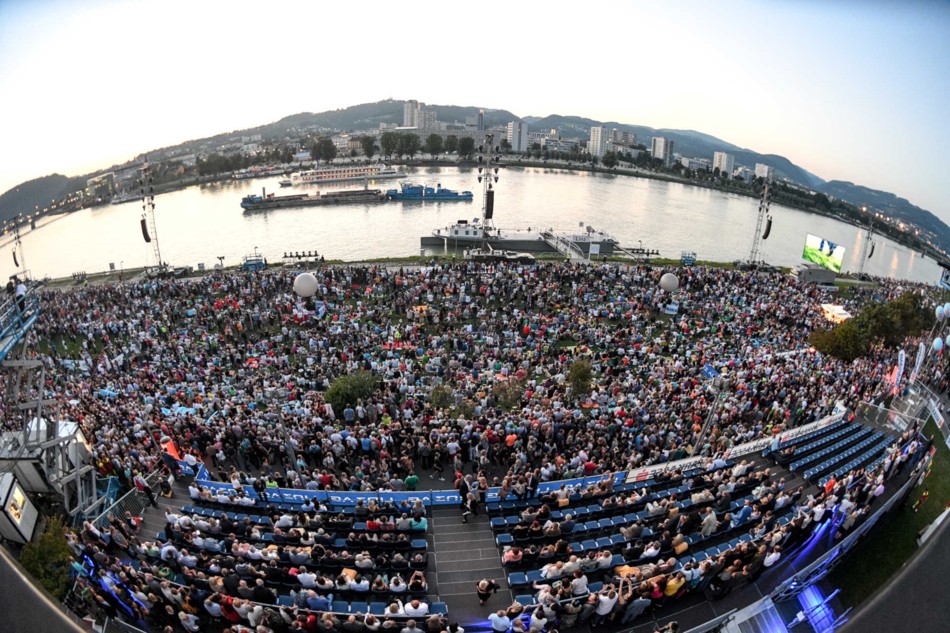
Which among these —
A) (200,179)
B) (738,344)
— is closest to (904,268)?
(738,344)

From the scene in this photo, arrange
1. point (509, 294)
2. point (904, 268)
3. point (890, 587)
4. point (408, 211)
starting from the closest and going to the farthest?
1. point (890, 587)
2. point (509, 294)
3. point (904, 268)
4. point (408, 211)

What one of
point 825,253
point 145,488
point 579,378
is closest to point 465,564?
point 145,488

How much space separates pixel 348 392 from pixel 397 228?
43390 mm

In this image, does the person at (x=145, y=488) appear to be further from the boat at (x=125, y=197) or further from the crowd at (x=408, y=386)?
the boat at (x=125, y=197)

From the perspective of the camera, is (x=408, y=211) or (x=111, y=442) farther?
(x=408, y=211)

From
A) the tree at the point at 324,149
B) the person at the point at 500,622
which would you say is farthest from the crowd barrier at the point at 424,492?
the tree at the point at 324,149

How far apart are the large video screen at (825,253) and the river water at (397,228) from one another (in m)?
10.1

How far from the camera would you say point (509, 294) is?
23.1m

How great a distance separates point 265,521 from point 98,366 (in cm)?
1228

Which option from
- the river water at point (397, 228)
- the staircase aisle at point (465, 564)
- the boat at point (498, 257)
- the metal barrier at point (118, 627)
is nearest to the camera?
the metal barrier at point (118, 627)

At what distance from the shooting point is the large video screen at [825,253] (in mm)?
34156

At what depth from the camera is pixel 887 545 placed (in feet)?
24.3

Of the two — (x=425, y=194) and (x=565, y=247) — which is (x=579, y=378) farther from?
(x=425, y=194)

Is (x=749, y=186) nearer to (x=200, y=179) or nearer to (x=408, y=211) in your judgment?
(x=408, y=211)
